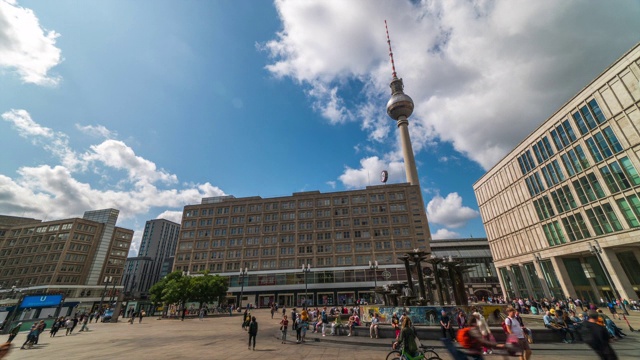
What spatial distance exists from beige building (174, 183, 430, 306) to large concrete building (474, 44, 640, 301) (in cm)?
1885

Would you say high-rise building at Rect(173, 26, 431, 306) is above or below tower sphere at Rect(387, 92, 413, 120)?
below

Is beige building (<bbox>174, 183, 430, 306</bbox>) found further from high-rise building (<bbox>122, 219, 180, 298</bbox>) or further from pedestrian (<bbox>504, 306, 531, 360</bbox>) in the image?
high-rise building (<bbox>122, 219, 180, 298</bbox>)

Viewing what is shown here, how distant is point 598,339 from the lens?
20.6 feet

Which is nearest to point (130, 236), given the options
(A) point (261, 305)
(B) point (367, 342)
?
(A) point (261, 305)

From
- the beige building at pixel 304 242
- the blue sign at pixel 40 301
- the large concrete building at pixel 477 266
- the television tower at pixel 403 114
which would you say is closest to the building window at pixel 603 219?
the beige building at pixel 304 242

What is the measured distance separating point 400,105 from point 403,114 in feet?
11.6

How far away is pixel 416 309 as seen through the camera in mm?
17031

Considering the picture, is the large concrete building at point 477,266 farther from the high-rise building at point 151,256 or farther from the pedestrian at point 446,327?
the high-rise building at point 151,256

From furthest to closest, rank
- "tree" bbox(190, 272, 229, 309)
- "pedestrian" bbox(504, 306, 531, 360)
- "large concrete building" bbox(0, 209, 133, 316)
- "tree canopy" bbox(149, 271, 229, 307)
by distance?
1. "large concrete building" bbox(0, 209, 133, 316)
2. "tree" bbox(190, 272, 229, 309)
3. "tree canopy" bbox(149, 271, 229, 307)
4. "pedestrian" bbox(504, 306, 531, 360)

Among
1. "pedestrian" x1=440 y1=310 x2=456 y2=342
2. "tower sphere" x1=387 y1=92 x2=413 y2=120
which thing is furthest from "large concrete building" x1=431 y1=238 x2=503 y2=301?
"pedestrian" x1=440 y1=310 x2=456 y2=342

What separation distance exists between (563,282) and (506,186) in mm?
18405

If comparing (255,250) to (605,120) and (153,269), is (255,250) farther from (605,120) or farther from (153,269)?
(153,269)

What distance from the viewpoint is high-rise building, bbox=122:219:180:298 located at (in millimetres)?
131375

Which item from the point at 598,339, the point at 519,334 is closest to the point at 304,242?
the point at 519,334
